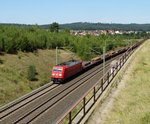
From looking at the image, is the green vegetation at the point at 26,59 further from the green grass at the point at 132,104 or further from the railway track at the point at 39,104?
the green grass at the point at 132,104

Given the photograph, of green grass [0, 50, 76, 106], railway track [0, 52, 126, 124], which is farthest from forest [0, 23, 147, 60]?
railway track [0, 52, 126, 124]

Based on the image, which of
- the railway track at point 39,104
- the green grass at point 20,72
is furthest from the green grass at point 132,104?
the green grass at point 20,72

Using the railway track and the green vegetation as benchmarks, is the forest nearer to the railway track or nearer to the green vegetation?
the green vegetation

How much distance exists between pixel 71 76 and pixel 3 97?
34.2 feet

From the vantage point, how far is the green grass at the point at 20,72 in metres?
41.7

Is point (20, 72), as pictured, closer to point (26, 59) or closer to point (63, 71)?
point (26, 59)

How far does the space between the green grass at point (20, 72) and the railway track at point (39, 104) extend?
535 centimetres

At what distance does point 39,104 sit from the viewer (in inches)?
1152

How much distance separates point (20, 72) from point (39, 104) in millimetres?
24667

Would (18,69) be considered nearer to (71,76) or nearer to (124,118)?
(71,76)

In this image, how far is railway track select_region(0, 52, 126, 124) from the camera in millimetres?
24688

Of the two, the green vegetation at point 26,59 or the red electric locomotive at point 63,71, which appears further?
the green vegetation at point 26,59

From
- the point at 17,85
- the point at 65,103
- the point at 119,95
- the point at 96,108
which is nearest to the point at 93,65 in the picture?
the point at 17,85

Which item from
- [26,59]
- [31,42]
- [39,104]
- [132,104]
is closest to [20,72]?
[26,59]
